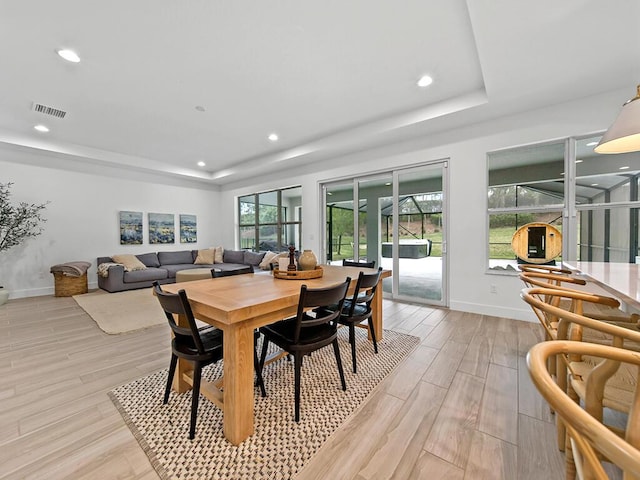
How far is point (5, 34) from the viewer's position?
2.33 m

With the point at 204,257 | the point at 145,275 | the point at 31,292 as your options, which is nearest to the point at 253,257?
the point at 204,257

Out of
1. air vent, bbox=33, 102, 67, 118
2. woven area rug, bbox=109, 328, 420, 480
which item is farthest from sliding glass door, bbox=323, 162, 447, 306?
air vent, bbox=33, 102, 67, 118

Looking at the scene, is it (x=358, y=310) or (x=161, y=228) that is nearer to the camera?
(x=358, y=310)

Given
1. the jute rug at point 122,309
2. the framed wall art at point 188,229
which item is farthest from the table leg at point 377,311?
the framed wall art at point 188,229

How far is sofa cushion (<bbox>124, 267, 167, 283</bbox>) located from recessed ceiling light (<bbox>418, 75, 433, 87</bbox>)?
19.4 feet

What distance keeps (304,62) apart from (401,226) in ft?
9.53

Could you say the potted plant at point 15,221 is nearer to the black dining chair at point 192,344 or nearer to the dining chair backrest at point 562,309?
the black dining chair at point 192,344

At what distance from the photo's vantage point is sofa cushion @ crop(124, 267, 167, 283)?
17.9 feet

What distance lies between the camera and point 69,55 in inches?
102

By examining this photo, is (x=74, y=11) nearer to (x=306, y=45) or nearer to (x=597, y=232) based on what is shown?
(x=306, y=45)

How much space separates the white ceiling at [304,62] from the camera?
210 cm

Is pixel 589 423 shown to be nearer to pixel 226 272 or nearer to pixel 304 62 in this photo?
pixel 226 272

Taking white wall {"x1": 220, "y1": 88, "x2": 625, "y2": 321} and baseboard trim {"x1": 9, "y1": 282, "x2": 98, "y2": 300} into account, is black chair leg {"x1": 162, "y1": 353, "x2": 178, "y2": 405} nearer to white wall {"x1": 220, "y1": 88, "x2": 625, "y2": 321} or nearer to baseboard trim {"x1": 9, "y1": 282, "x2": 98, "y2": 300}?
white wall {"x1": 220, "y1": 88, "x2": 625, "y2": 321}

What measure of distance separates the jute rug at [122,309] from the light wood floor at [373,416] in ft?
1.32
